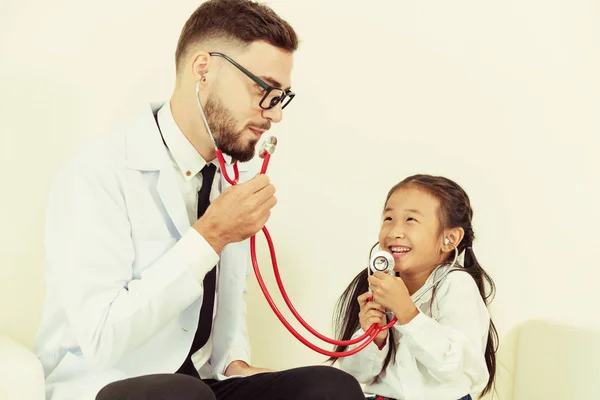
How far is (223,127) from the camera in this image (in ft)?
5.95

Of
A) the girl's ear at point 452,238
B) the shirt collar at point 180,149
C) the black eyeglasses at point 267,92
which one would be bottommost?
the girl's ear at point 452,238

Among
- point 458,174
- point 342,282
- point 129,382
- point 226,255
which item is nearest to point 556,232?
point 458,174

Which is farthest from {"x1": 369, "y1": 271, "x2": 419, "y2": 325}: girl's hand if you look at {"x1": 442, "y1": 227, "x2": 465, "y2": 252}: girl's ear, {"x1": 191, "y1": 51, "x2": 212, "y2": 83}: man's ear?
{"x1": 191, "y1": 51, "x2": 212, "y2": 83}: man's ear

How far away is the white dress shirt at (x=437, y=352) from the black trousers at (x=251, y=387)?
10.2 inches

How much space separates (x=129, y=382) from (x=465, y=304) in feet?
2.87

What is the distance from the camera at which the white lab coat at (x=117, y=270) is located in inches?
62.6

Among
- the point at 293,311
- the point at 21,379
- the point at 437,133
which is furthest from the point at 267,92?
the point at 437,133

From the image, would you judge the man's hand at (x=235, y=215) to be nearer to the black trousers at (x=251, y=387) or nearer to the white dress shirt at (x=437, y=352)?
the black trousers at (x=251, y=387)

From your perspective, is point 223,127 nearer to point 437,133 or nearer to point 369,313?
point 369,313

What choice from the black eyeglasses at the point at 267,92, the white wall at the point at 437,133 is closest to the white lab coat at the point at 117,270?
the black eyeglasses at the point at 267,92

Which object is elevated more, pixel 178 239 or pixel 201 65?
pixel 201 65

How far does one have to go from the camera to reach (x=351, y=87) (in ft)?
8.38

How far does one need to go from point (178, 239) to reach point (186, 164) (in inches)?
7.1

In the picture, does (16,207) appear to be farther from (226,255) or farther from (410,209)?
(410,209)
